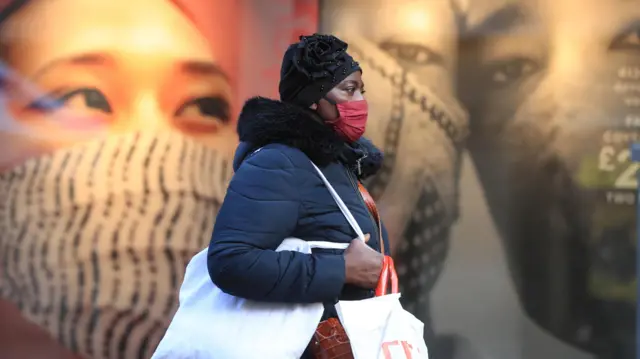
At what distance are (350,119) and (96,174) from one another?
2533 mm

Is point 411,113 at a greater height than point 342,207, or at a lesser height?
greater

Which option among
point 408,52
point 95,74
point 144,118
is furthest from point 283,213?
point 408,52

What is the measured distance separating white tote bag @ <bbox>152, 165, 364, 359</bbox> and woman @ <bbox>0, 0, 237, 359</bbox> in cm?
248

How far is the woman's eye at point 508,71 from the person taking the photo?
4.73 meters

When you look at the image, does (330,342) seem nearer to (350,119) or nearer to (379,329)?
(379,329)

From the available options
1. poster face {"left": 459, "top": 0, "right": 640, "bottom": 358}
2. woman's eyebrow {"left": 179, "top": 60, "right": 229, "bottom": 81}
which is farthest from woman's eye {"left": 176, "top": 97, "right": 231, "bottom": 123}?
poster face {"left": 459, "top": 0, "right": 640, "bottom": 358}

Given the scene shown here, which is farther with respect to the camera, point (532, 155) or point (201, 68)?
point (532, 155)

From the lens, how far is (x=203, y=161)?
4.54 m

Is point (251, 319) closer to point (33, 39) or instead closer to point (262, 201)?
point (262, 201)

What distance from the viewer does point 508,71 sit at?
4730 mm

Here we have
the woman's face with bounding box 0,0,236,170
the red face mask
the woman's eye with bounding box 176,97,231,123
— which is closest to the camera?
the red face mask

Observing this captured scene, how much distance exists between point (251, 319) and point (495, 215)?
2.99 meters

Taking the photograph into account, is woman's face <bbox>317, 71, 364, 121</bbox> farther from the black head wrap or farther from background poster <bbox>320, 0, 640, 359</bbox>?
background poster <bbox>320, 0, 640, 359</bbox>

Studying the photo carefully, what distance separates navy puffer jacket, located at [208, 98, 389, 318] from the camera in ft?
6.47
